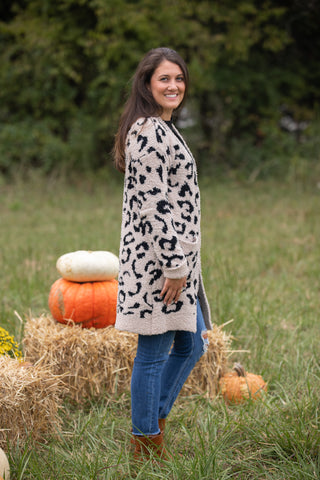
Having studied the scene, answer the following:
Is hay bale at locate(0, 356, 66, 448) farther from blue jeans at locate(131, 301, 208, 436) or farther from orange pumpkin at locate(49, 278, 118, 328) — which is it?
orange pumpkin at locate(49, 278, 118, 328)

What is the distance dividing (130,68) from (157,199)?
33.1 feet

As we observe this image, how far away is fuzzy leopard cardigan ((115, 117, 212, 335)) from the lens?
2213 millimetres

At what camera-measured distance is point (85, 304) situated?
10.8ft

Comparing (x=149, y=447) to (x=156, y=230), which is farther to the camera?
(x=149, y=447)

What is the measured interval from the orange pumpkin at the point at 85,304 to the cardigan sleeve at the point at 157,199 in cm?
117

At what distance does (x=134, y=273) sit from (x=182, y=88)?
2.74 ft

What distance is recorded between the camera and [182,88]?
2.43 m

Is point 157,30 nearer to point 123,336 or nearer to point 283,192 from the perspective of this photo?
point 283,192

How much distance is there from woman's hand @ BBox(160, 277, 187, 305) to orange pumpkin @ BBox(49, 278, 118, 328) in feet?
3.58

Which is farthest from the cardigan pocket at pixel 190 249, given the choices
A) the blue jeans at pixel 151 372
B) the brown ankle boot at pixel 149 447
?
the brown ankle boot at pixel 149 447

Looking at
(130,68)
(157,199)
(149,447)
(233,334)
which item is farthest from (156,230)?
(130,68)

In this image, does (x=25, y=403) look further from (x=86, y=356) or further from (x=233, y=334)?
(x=233, y=334)

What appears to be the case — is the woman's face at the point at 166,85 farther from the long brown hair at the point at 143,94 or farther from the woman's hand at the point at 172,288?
the woman's hand at the point at 172,288

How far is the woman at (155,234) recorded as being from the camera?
7.28 ft
